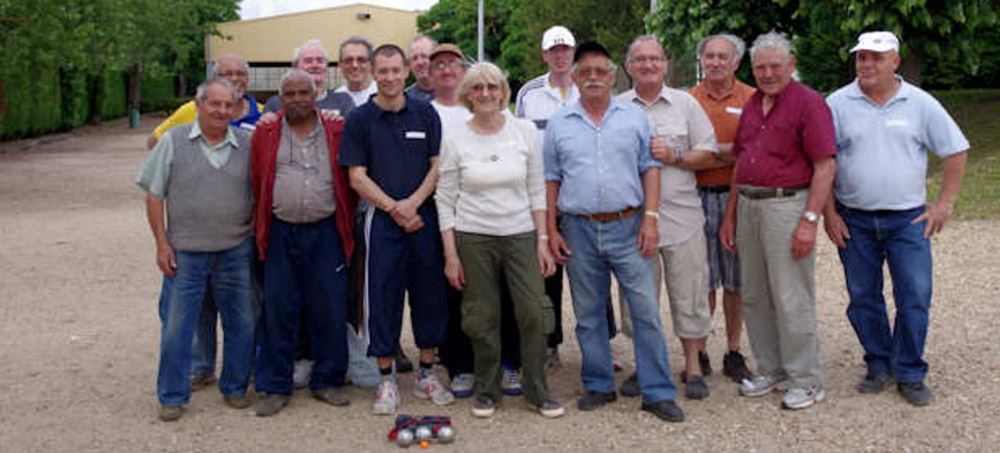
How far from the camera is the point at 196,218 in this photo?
5445 mm

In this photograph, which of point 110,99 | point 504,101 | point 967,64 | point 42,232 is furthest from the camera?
point 110,99

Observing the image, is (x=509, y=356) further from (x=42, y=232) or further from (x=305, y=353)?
(x=42, y=232)

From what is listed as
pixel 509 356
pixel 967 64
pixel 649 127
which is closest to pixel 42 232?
pixel 509 356

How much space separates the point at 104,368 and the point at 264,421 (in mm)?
1784

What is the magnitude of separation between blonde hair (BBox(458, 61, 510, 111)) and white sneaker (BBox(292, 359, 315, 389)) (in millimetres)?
2018

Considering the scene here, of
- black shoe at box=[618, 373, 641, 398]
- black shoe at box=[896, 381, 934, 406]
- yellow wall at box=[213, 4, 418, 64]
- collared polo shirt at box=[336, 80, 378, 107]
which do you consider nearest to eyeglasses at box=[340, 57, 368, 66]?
collared polo shirt at box=[336, 80, 378, 107]

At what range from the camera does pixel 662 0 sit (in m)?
17.2

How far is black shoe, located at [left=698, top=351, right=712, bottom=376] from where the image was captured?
6267 millimetres

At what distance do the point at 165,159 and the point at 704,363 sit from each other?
3.55 m

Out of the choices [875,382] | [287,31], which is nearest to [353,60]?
[875,382]

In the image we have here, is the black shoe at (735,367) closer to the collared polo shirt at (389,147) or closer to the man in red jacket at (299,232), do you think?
the collared polo shirt at (389,147)

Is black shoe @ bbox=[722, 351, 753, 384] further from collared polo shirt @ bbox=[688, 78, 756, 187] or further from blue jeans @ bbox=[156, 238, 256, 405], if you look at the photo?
blue jeans @ bbox=[156, 238, 256, 405]

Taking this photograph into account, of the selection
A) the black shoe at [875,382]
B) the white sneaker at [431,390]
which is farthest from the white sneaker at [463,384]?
the black shoe at [875,382]

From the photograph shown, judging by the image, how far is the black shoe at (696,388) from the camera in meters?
5.75
